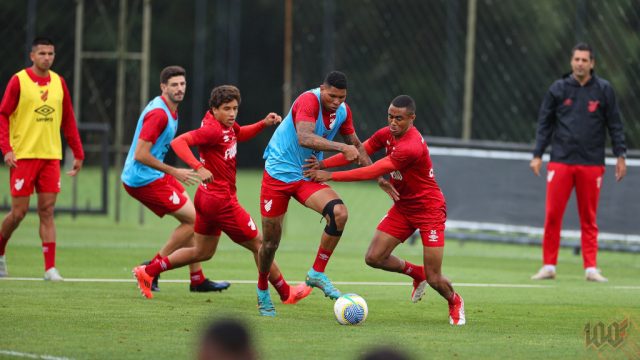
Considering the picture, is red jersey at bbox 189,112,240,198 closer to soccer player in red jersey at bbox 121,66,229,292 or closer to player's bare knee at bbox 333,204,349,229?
soccer player in red jersey at bbox 121,66,229,292

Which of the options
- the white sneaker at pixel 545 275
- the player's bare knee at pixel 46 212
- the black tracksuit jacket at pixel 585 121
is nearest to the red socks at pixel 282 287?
the player's bare knee at pixel 46 212

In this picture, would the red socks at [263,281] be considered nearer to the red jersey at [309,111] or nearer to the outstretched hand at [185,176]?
the outstretched hand at [185,176]

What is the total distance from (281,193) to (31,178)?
3488mm

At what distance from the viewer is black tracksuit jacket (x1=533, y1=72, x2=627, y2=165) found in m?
14.2

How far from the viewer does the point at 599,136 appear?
46.9ft

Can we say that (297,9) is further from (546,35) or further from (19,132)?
(19,132)

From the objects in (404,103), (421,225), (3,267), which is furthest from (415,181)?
(3,267)

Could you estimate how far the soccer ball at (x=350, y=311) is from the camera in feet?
31.5

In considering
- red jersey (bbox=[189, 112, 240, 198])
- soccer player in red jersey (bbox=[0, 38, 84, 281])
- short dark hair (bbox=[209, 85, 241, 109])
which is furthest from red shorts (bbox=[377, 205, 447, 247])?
soccer player in red jersey (bbox=[0, 38, 84, 281])

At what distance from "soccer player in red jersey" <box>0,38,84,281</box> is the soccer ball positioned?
403 cm

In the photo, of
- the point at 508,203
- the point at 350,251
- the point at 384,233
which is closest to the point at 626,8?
the point at 508,203

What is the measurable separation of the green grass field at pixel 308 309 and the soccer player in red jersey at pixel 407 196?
0.36 metres

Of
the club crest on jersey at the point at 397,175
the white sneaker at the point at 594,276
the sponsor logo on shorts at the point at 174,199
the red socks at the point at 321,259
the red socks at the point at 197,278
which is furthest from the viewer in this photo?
the white sneaker at the point at 594,276

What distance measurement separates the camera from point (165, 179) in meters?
12.1
